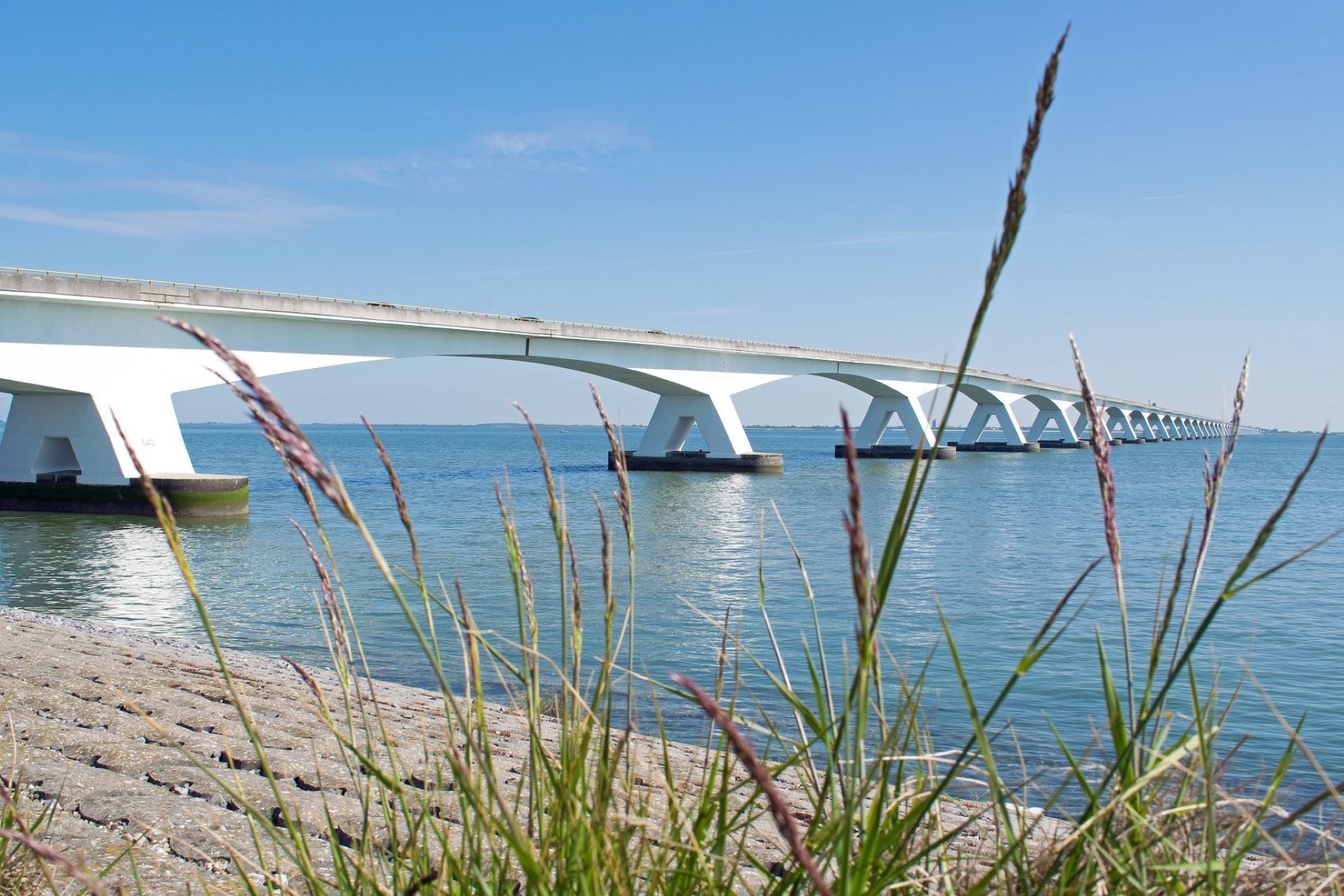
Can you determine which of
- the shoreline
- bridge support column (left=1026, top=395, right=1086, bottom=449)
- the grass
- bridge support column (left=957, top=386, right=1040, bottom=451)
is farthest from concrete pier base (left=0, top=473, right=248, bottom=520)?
bridge support column (left=1026, top=395, right=1086, bottom=449)

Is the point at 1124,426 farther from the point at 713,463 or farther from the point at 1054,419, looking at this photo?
the point at 713,463

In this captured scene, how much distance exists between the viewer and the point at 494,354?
32531 mm

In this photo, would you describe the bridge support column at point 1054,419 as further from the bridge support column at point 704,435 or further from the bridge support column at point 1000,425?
the bridge support column at point 704,435

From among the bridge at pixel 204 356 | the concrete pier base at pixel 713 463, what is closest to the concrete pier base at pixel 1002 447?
the bridge at pixel 204 356

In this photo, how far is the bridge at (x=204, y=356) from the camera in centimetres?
2088

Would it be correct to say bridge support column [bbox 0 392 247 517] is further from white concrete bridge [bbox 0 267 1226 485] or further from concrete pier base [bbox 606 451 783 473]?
concrete pier base [bbox 606 451 783 473]

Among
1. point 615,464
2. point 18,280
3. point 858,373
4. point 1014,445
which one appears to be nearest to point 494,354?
point 18,280

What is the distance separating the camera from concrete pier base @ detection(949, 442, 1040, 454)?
71500mm

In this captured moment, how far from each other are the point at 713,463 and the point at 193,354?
855 inches

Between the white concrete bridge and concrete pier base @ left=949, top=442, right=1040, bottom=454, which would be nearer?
the white concrete bridge

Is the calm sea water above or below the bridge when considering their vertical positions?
below

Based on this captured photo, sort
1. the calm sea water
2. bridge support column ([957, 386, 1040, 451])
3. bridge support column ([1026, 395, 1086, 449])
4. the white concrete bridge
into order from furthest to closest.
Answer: bridge support column ([1026, 395, 1086, 449]) → bridge support column ([957, 386, 1040, 451]) → the white concrete bridge → the calm sea water

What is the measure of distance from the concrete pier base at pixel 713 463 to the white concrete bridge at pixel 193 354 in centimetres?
9

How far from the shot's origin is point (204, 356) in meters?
23.0
